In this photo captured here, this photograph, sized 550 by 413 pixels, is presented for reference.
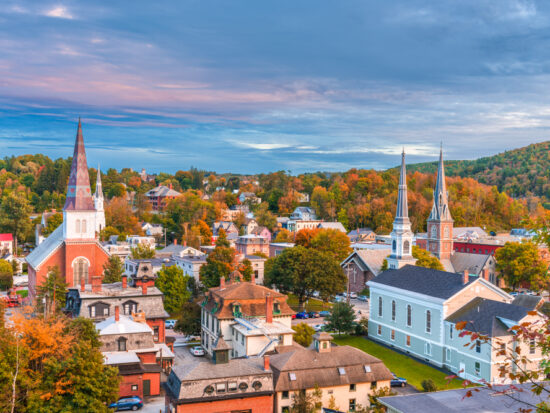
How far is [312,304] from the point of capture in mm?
69500

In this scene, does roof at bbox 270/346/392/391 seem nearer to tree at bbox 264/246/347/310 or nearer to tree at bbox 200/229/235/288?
tree at bbox 264/246/347/310

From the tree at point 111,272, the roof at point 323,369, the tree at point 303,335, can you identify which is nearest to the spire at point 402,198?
the tree at point 303,335

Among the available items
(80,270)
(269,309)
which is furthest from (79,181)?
(269,309)

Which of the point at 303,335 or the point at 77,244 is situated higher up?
the point at 77,244

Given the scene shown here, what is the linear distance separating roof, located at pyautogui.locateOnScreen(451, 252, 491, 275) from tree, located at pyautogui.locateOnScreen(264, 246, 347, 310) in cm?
2468

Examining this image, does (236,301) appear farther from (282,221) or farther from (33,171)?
(33,171)

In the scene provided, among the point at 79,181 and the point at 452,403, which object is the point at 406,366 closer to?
the point at 452,403

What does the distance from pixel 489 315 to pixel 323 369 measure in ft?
49.5

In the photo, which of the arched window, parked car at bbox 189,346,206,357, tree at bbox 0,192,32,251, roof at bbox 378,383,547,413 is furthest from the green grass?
tree at bbox 0,192,32,251

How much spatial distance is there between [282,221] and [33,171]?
314ft

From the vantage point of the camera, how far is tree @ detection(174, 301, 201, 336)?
49.3 meters

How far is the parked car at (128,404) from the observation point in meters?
32.2

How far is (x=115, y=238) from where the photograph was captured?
344 ft

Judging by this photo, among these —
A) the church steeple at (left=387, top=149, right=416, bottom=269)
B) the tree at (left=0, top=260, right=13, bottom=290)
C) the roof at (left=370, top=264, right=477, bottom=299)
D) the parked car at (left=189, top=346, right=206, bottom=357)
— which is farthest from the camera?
the tree at (left=0, top=260, right=13, bottom=290)
